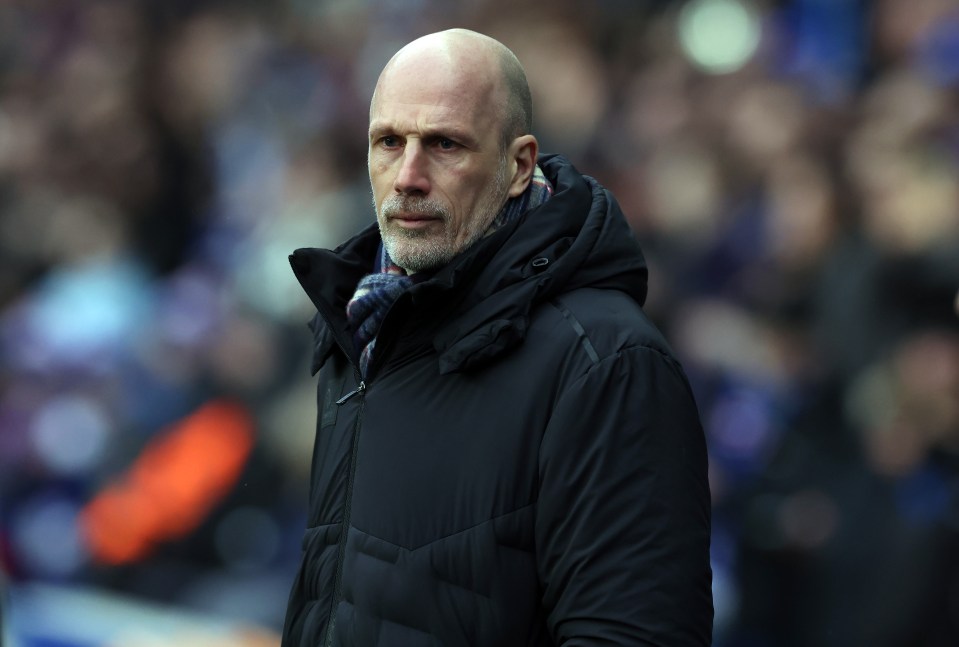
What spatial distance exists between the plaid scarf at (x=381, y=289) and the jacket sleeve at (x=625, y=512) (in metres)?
0.36

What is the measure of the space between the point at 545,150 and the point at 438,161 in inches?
99.4

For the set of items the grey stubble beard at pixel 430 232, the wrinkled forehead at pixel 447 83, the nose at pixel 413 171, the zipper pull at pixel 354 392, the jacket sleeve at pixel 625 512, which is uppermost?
the wrinkled forehead at pixel 447 83

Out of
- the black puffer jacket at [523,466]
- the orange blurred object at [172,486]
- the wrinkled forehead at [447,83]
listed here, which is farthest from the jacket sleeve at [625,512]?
the orange blurred object at [172,486]

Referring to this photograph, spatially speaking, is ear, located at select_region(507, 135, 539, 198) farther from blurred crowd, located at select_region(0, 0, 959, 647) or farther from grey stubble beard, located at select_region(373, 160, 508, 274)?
blurred crowd, located at select_region(0, 0, 959, 647)

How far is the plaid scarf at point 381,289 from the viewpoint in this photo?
2104mm

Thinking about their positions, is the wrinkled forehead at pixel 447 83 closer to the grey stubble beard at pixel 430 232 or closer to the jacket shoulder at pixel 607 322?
the grey stubble beard at pixel 430 232

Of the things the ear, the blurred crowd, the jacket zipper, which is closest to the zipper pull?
the jacket zipper

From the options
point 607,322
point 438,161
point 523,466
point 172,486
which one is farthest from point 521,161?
point 172,486

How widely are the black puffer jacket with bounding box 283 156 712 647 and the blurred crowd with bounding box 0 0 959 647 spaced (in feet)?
6.23

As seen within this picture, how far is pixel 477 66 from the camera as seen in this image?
210 centimetres

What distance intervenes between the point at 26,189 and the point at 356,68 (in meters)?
1.89

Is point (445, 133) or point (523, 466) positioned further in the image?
point (445, 133)

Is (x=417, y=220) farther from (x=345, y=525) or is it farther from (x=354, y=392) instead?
(x=345, y=525)

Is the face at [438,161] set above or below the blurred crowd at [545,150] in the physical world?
below
